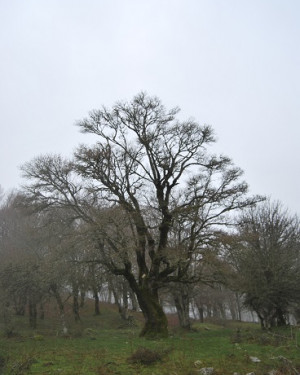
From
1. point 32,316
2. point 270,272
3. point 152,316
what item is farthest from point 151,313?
point 32,316

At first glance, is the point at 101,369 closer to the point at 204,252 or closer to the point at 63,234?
the point at 204,252

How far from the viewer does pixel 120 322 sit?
127ft

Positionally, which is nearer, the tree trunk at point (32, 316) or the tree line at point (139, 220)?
the tree line at point (139, 220)

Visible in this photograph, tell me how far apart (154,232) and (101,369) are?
12.7 m

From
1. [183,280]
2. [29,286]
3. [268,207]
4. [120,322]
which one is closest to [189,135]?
[183,280]

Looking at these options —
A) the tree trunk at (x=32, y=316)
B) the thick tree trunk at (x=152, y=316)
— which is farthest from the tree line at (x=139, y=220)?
the tree trunk at (x=32, y=316)

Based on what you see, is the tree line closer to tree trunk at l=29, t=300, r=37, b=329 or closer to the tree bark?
the tree bark

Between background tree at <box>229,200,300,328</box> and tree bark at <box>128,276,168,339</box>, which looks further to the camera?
background tree at <box>229,200,300,328</box>

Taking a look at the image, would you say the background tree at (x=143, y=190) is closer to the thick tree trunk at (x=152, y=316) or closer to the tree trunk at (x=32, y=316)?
the thick tree trunk at (x=152, y=316)

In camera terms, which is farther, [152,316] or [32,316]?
[32,316]

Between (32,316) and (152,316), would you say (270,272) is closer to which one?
(152,316)

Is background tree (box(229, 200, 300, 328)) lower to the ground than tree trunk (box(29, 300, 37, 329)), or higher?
higher

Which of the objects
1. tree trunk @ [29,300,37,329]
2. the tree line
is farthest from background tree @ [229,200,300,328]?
tree trunk @ [29,300,37,329]

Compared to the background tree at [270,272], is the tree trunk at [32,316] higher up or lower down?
lower down
